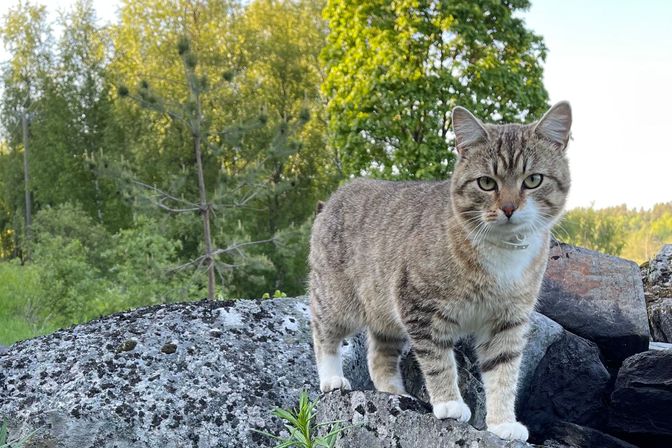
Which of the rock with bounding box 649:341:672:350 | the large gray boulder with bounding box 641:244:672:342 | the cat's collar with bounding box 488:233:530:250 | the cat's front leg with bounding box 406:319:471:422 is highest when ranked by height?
the cat's collar with bounding box 488:233:530:250

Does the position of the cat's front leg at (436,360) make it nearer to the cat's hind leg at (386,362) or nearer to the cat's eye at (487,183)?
the cat's hind leg at (386,362)

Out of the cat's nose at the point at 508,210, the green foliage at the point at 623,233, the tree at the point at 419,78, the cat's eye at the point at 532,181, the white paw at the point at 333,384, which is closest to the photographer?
the cat's nose at the point at 508,210

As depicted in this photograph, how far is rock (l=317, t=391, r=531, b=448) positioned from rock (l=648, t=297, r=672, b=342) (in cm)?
486

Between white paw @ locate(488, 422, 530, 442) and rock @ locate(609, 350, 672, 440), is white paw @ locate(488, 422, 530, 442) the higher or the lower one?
the higher one

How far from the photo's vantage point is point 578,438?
214 inches

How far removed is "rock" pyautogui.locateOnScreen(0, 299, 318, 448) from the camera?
4.59 m

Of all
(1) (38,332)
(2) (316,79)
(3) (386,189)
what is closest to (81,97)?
(2) (316,79)

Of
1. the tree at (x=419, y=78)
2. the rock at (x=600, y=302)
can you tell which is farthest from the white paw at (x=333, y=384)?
the tree at (x=419, y=78)

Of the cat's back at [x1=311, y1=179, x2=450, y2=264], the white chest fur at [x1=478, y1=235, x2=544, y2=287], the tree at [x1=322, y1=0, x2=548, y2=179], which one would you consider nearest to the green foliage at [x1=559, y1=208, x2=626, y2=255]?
the tree at [x1=322, y1=0, x2=548, y2=179]

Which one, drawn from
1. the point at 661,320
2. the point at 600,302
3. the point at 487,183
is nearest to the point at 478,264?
the point at 487,183

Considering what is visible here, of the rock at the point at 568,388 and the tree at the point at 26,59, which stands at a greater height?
the tree at the point at 26,59

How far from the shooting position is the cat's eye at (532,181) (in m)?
4.34

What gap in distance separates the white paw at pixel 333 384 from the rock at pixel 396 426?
0.56 meters

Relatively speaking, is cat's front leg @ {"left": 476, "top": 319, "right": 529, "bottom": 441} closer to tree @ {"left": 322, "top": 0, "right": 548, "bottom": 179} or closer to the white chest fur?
the white chest fur
